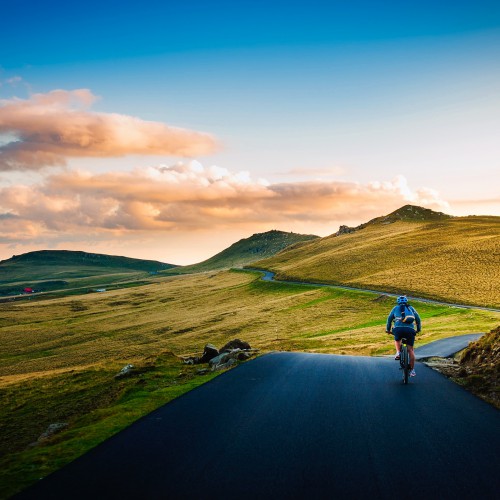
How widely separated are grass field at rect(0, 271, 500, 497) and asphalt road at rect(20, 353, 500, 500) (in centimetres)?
186

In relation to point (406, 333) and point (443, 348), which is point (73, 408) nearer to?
point (406, 333)

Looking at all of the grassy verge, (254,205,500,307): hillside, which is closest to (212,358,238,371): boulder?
the grassy verge

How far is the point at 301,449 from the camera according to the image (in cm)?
989

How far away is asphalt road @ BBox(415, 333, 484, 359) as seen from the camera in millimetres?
26794

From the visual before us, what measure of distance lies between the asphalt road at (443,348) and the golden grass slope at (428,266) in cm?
3463

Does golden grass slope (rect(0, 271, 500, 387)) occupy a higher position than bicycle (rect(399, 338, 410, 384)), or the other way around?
bicycle (rect(399, 338, 410, 384))

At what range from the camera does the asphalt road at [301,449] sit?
26.5 ft

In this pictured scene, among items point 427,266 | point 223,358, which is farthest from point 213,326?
point 223,358

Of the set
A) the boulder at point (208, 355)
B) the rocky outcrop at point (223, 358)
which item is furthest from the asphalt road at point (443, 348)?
the boulder at point (208, 355)

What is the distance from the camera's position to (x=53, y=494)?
8.25 metres

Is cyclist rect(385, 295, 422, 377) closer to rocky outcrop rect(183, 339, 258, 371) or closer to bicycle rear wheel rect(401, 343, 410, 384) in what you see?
bicycle rear wheel rect(401, 343, 410, 384)

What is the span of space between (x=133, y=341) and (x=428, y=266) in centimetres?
6499

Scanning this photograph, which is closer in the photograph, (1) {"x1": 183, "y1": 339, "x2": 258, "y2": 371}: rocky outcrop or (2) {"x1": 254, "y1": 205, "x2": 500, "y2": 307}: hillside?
(1) {"x1": 183, "y1": 339, "x2": 258, "y2": 371}: rocky outcrop

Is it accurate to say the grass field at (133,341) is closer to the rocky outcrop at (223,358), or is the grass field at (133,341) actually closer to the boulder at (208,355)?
the rocky outcrop at (223,358)
